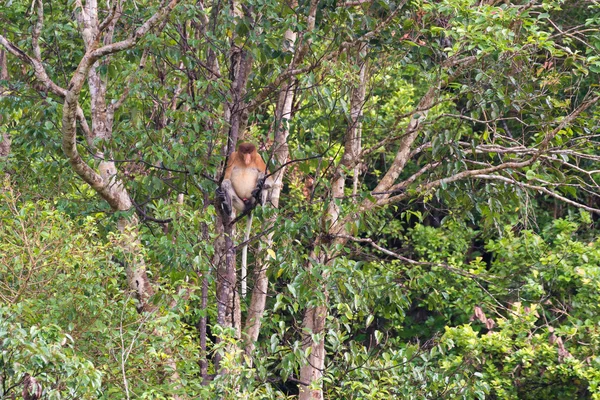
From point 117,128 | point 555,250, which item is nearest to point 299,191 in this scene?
point 555,250

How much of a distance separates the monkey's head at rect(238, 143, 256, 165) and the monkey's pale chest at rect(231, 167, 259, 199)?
0.24 feet

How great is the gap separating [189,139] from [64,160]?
6.56ft

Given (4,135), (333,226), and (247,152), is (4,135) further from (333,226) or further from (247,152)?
(333,226)

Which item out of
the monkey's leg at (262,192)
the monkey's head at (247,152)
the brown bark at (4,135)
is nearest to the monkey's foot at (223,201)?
the monkey's leg at (262,192)

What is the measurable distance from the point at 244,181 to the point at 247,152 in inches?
9.1

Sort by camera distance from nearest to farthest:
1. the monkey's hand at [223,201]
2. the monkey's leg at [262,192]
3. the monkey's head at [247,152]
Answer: the monkey's hand at [223,201] → the monkey's leg at [262,192] → the monkey's head at [247,152]

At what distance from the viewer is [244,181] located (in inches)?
288

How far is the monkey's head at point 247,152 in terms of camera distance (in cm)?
721

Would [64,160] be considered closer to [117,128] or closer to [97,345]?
[117,128]

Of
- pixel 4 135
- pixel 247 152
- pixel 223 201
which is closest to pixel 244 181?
pixel 247 152

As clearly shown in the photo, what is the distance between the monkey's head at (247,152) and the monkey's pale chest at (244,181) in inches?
2.9

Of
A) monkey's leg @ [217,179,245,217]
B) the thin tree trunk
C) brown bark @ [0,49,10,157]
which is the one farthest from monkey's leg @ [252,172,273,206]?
brown bark @ [0,49,10,157]

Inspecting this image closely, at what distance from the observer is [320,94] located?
6.02 meters

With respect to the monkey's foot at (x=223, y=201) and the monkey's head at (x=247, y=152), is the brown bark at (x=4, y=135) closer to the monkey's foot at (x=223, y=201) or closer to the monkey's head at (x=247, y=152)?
the monkey's head at (x=247, y=152)
